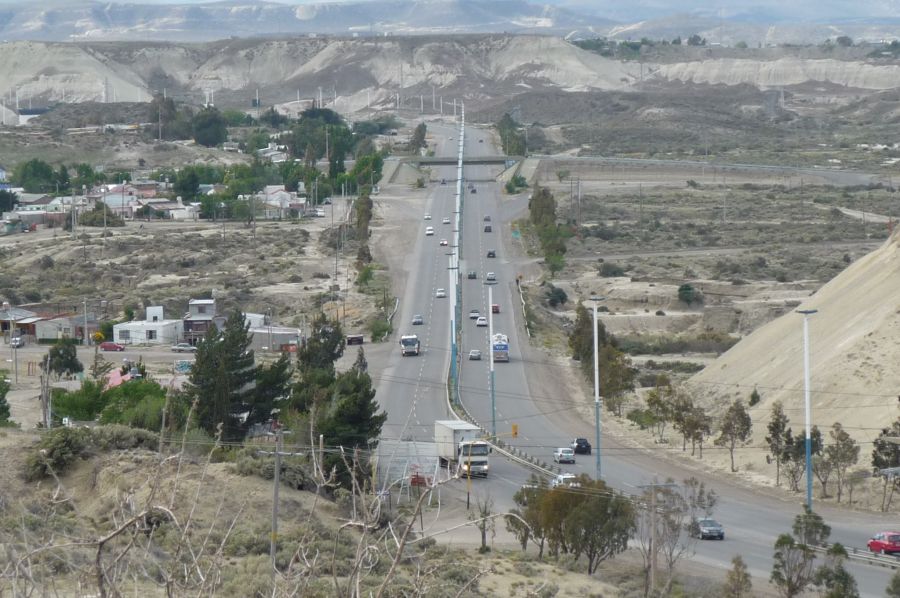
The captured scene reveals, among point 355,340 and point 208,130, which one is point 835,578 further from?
point 208,130

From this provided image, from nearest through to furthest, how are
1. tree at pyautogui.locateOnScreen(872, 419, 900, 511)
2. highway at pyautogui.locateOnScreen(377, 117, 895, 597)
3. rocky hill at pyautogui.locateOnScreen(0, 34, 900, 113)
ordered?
highway at pyautogui.locateOnScreen(377, 117, 895, 597) → tree at pyautogui.locateOnScreen(872, 419, 900, 511) → rocky hill at pyautogui.locateOnScreen(0, 34, 900, 113)

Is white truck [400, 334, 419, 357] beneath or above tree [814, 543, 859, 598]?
above

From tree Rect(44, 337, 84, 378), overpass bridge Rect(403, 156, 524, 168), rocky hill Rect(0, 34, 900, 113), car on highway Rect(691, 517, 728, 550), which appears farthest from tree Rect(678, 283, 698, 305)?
rocky hill Rect(0, 34, 900, 113)

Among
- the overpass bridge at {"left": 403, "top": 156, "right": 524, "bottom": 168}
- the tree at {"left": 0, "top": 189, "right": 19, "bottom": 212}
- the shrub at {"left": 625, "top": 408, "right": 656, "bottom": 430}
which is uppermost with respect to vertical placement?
the overpass bridge at {"left": 403, "top": 156, "right": 524, "bottom": 168}

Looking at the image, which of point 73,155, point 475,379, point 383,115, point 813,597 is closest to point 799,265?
point 475,379

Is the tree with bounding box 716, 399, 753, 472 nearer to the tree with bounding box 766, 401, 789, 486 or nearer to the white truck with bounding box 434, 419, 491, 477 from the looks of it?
the tree with bounding box 766, 401, 789, 486

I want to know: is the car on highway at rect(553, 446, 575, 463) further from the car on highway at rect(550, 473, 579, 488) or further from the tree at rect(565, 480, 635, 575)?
the tree at rect(565, 480, 635, 575)

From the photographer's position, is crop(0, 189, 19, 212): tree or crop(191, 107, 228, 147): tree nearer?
crop(0, 189, 19, 212): tree

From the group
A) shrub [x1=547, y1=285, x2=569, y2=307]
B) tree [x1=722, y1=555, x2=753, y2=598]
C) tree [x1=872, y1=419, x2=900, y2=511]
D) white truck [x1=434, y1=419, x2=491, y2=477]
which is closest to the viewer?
tree [x1=722, y1=555, x2=753, y2=598]
